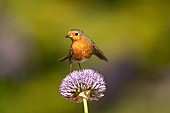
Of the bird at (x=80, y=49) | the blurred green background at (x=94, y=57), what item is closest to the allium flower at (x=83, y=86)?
the bird at (x=80, y=49)

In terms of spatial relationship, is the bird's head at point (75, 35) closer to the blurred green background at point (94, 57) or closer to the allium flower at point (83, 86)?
the allium flower at point (83, 86)

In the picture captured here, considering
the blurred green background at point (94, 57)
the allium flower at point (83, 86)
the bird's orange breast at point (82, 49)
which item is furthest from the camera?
the blurred green background at point (94, 57)

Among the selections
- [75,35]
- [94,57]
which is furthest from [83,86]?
[94,57]

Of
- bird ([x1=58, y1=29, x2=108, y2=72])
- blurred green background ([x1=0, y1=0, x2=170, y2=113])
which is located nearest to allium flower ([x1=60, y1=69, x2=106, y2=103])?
bird ([x1=58, y1=29, x2=108, y2=72])

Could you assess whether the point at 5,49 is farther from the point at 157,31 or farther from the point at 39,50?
the point at 157,31

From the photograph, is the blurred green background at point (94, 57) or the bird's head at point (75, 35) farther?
the blurred green background at point (94, 57)

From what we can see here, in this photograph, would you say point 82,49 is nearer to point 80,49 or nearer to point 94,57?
point 80,49

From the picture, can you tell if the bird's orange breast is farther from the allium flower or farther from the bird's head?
the allium flower
